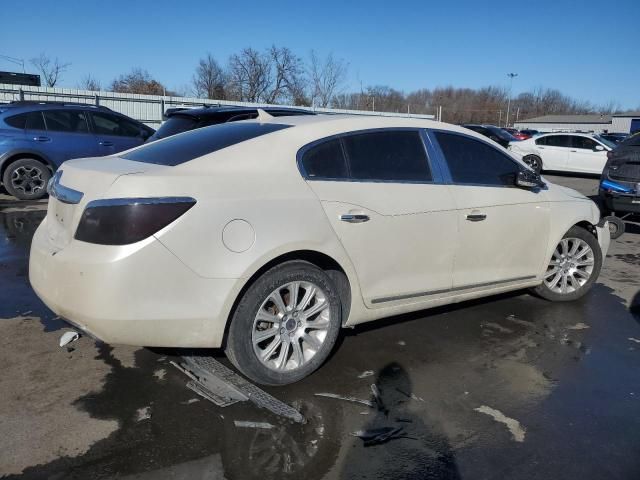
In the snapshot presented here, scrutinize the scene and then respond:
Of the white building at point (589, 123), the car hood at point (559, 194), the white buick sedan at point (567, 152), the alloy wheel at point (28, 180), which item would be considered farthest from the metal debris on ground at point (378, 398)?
the white building at point (589, 123)

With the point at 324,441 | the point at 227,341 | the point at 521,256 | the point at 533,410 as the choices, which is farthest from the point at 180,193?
the point at 521,256

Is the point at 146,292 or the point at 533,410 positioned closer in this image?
the point at 146,292

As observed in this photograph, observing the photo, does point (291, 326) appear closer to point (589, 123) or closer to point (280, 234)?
point (280, 234)

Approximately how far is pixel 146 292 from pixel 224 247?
465mm

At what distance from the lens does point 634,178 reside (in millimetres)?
8430

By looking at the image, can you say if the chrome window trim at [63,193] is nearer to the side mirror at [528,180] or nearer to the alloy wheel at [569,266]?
the side mirror at [528,180]

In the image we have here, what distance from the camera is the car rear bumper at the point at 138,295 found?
277 cm

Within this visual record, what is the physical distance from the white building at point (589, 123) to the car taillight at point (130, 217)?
7399 centimetres

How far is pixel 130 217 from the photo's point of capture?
2791mm

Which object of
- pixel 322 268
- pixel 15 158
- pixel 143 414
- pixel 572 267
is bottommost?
pixel 143 414

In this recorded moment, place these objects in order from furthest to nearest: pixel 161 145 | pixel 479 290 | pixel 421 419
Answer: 1. pixel 479 290
2. pixel 161 145
3. pixel 421 419

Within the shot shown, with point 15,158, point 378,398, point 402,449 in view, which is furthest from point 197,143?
point 15,158

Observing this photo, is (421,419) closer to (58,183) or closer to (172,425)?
(172,425)

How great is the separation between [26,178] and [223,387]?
326 inches
